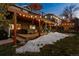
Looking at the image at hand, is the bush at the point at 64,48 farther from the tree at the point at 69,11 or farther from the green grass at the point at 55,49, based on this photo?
the tree at the point at 69,11

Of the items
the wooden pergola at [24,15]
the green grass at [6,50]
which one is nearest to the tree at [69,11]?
the wooden pergola at [24,15]

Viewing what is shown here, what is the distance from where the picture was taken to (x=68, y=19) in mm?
4191

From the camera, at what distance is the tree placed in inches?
162

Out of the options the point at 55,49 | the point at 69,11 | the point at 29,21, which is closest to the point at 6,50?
the point at 29,21

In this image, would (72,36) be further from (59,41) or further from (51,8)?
(51,8)

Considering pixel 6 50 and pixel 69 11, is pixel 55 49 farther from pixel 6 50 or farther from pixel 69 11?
pixel 6 50

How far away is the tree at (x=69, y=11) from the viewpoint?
4125 mm

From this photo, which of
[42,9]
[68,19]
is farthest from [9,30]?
[68,19]

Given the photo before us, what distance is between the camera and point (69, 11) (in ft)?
13.6

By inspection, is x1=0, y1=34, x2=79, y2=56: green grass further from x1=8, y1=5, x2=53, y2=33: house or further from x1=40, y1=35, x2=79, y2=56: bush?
x1=8, y1=5, x2=53, y2=33: house

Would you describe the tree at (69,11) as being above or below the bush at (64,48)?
above

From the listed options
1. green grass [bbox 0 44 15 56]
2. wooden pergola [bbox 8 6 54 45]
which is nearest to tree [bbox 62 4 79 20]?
wooden pergola [bbox 8 6 54 45]

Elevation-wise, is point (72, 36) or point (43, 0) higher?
point (43, 0)

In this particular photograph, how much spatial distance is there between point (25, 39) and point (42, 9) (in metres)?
0.46
